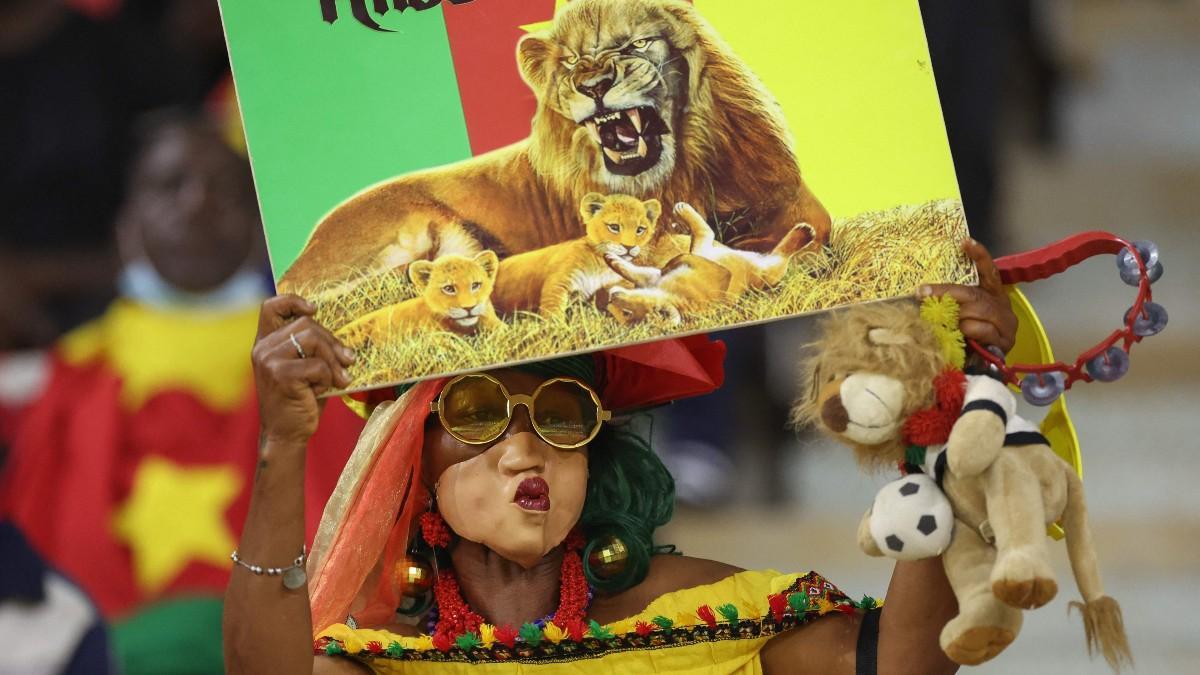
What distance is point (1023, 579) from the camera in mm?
1732

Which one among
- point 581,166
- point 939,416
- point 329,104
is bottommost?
point 939,416

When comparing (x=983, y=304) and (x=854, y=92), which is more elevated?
(x=854, y=92)

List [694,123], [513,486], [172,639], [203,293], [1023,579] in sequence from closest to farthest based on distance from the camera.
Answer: [1023,579] < [694,123] < [513,486] < [172,639] < [203,293]

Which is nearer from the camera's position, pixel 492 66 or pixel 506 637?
pixel 492 66

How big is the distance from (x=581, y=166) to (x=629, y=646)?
2.27 feet

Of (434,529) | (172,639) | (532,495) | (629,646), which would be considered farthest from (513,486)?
(172,639)

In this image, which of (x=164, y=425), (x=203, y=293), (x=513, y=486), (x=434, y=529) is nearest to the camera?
(x=513, y=486)

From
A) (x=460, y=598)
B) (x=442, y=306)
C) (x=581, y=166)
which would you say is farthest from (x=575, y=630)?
(x=581, y=166)

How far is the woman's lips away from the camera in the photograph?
2285mm

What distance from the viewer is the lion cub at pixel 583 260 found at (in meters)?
2.05

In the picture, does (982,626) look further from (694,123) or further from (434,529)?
(434,529)

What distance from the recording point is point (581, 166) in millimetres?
2088

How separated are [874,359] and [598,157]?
1.40 feet

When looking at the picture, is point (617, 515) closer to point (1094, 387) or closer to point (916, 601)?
point (916, 601)
